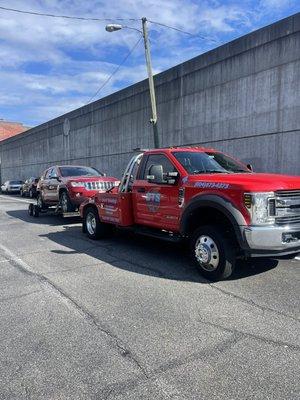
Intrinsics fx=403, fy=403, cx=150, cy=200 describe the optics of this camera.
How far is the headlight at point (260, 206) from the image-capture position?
539 centimetres

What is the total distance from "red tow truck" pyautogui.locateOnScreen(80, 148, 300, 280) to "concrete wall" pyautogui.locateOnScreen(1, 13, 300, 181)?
24.2ft

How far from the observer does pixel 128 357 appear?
3.65m

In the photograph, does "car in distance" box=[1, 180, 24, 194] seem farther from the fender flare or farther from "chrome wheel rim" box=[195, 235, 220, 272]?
"chrome wheel rim" box=[195, 235, 220, 272]

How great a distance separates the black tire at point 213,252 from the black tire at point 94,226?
3677mm

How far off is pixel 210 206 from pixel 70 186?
739cm

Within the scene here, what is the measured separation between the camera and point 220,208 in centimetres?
569

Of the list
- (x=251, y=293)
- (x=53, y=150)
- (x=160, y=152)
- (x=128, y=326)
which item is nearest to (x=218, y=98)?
(x=160, y=152)

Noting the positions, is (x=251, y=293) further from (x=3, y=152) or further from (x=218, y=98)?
(x=3, y=152)

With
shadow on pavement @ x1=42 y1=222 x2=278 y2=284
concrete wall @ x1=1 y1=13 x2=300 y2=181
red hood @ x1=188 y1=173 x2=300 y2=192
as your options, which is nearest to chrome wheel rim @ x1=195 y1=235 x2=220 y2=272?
shadow on pavement @ x1=42 y1=222 x2=278 y2=284

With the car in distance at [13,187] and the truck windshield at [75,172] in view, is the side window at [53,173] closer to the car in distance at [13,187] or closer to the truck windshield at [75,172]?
the truck windshield at [75,172]

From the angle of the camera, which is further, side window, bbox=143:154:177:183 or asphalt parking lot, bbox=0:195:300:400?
side window, bbox=143:154:177:183

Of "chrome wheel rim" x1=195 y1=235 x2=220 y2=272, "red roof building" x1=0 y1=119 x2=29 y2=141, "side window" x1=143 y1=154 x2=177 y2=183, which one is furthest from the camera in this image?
"red roof building" x1=0 y1=119 x2=29 y2=141

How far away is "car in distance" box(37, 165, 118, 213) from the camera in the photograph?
487 inches

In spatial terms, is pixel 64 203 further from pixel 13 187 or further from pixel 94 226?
pixel 13 187
